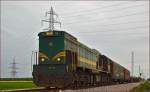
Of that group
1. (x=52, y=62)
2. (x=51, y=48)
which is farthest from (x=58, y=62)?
(x=51, y=48)

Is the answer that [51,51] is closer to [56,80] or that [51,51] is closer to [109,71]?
[56,80]

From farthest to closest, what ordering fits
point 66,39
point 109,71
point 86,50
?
point 109,71 → point 86,50 → point 66,39

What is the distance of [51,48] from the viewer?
103ft

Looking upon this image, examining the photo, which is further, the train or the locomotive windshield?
the locomotive windshield

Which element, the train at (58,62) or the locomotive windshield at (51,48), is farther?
the locomotive windshield at (51,48)

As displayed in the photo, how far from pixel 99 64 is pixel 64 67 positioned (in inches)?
775

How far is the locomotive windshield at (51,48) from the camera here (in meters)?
30.9

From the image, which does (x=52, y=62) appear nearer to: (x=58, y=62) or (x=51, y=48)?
(x=58, y=62)

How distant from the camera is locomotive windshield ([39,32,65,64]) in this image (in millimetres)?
30859

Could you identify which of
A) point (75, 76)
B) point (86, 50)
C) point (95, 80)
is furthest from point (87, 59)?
point (75, 76)

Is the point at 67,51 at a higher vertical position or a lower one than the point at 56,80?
higher

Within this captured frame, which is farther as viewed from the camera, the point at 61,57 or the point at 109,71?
the point at 109,71

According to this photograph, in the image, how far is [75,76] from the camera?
32.2 metres

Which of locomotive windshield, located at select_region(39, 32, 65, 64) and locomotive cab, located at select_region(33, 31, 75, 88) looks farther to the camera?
locomotive windshield, located at select_region(39, 32, 65, 64)
